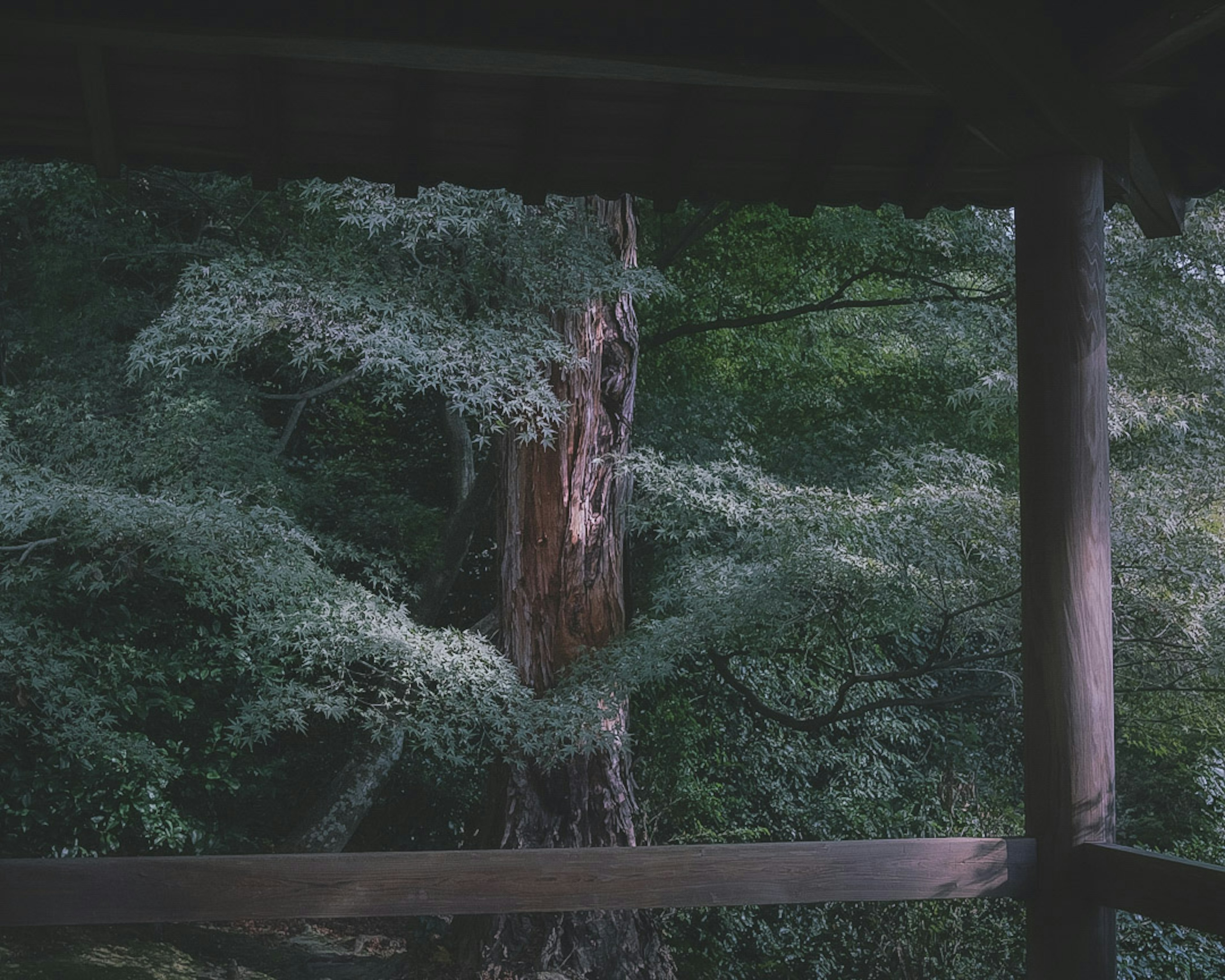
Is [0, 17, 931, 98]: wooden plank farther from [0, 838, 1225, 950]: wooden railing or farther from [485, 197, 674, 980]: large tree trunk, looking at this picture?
[485, 197, 674, 980]: large tree trunk

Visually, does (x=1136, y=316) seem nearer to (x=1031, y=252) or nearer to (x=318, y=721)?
(x=1031, y=252)

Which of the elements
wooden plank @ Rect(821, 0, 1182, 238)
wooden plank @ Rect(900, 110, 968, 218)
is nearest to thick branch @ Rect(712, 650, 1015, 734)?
wooden plank @ Rect(900, 110, 968, 218)

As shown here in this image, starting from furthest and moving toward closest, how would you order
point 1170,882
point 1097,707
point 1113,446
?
1. point 1113,446
2. point 1097,707
3. point 1170,882

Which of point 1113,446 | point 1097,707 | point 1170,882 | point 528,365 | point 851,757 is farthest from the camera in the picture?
point 851,757

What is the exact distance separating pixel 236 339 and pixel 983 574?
328 centimetres

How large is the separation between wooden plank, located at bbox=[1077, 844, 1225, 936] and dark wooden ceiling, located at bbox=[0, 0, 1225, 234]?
1.25 metres

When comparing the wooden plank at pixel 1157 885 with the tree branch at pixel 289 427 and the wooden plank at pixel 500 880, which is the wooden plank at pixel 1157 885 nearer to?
the wooden plank at pixel 500 880

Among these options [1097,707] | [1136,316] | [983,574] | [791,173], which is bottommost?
[1097,707]

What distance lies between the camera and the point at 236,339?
4812 millimetres

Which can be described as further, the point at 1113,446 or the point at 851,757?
the point at 851,757

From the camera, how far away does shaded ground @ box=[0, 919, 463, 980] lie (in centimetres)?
552

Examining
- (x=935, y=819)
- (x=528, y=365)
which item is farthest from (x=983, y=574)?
(x=528, y=365)

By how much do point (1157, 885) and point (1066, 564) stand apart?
57cm

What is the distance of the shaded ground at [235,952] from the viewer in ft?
18.1
